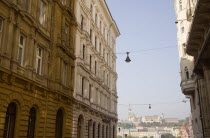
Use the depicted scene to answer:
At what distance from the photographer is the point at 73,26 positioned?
26719 millimetres

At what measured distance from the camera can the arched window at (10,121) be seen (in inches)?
591

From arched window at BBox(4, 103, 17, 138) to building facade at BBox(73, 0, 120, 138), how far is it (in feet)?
34.1

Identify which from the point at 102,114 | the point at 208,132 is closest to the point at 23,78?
the point at 208,132

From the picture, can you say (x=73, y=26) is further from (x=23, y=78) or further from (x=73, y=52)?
(x=23, y=78)

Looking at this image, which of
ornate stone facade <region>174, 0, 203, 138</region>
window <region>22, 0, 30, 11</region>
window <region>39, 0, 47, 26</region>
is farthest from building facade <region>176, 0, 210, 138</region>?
window <region>39, 0, 47, 26</region>

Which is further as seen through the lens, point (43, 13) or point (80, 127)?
point (80, 127)

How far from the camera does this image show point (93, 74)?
33125 mm

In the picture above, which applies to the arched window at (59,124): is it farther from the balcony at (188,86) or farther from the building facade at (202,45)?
the balcony at (188,86)

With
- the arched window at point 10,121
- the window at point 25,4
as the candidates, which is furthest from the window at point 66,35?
the arched window at point 10,121

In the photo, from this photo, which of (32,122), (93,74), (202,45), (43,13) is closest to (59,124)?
(32,122)

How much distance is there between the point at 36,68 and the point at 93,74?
586 inches

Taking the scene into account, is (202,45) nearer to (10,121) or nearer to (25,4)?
(25,4)

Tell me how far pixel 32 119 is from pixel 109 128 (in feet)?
85.6

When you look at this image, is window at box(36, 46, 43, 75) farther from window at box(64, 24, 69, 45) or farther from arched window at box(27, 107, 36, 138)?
window at box(64, 24, 69, 45)
